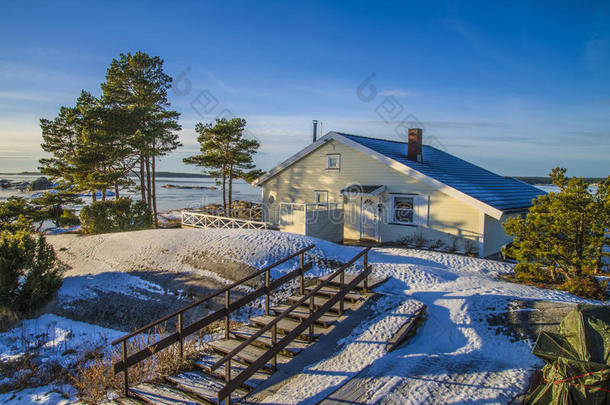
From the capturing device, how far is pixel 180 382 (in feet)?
19.4

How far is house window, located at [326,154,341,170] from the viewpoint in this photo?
18.6m

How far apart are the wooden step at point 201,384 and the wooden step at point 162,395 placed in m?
0.09

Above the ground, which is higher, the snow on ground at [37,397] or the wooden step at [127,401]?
the wooden step at [127,401]

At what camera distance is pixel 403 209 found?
54.3 feet

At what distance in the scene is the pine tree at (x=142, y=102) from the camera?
2514cm

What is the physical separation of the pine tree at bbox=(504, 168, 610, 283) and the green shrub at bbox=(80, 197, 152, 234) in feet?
62.3

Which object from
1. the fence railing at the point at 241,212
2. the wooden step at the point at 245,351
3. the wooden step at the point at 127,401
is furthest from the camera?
the fence railing at the point at 241,212

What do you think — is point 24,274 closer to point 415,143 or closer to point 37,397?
point 37,397

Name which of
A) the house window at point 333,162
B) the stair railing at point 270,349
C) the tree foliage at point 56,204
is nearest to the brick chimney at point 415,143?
the house window at point 333,162

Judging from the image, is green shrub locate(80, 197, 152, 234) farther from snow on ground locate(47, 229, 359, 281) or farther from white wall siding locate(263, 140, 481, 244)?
white wall siding locate(263, 140, 481, 244)

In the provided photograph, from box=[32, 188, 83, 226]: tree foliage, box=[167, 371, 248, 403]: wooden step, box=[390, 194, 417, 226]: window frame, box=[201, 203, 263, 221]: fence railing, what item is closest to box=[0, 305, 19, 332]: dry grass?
box=[167, 371, 248, 403]: wooden step

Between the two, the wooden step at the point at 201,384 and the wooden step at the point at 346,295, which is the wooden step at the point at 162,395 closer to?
the wooden step at the point at 201,384

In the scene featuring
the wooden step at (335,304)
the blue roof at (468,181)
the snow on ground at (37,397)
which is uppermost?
the blue roof at (468,181)

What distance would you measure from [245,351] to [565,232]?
9590mm
